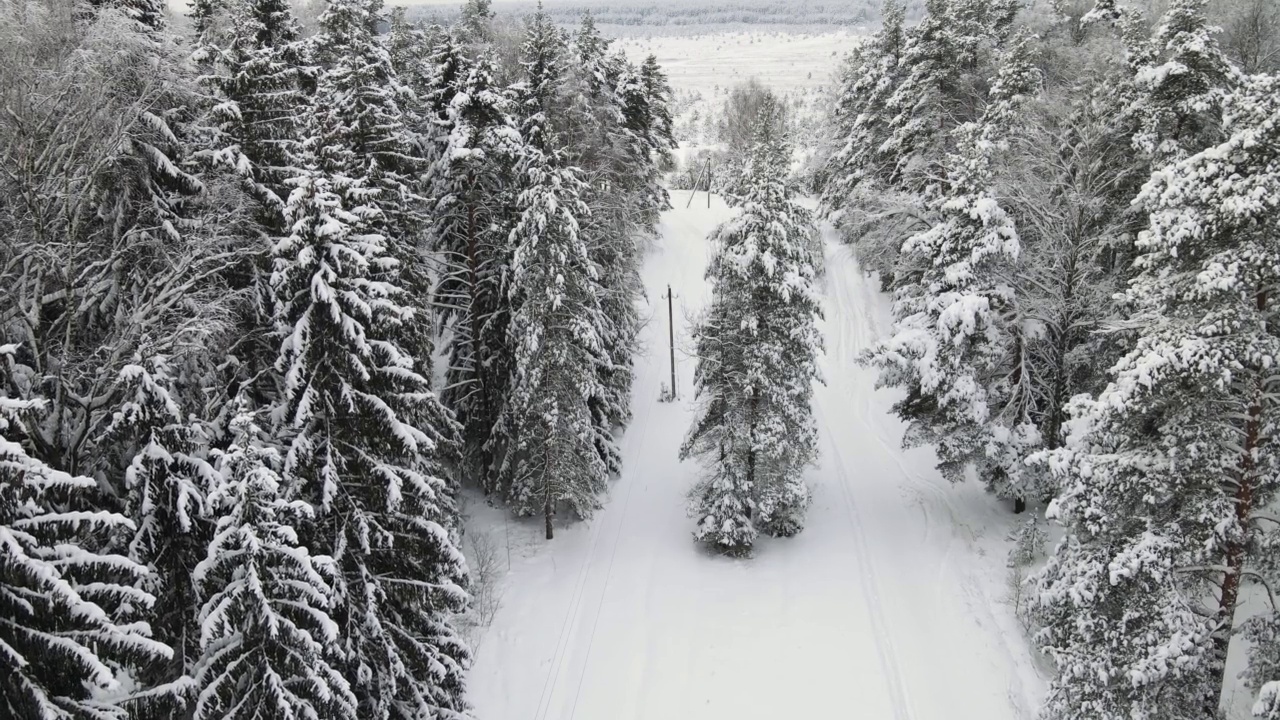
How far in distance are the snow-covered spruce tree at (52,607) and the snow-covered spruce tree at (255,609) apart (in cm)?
117

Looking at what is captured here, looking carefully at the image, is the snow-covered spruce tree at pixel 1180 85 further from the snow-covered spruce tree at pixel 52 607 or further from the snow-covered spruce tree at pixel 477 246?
the snow-covered spruce tree at pixel 52 607

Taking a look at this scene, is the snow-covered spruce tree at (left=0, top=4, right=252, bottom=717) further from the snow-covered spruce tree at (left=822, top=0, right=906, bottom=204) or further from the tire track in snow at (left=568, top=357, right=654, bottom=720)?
the snow-covered spruce tree at (left=822, top=0, right=906, bottom=204)

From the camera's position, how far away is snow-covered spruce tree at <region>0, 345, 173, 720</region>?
22.1ft

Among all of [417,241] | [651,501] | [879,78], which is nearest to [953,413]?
[651,501]

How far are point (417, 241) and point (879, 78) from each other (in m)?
27.5

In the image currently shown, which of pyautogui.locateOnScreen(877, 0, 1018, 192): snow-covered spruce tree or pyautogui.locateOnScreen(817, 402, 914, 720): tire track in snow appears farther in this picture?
pyautogui.locateOnScreen(877, 0, 1018, 192): snow-covered spruce tree

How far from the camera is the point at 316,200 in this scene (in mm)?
11148

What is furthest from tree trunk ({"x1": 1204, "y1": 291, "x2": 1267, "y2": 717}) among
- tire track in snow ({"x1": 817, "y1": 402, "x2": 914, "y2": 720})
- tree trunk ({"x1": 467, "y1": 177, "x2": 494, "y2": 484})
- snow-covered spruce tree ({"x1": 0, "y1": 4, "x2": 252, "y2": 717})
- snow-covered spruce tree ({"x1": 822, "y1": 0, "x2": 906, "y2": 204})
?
snow-covered spruce tree ({"x1": 822, "y1": 0, "x2": 906, "y2": 204})

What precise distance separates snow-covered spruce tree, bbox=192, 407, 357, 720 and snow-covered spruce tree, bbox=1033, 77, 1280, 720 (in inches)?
472

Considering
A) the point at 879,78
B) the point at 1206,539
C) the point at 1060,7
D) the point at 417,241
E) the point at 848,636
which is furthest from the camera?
the point at 879,78

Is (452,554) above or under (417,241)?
under

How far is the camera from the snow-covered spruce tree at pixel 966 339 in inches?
711

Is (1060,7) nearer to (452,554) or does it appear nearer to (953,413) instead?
(953,413)

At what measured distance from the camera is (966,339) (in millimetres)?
18812
